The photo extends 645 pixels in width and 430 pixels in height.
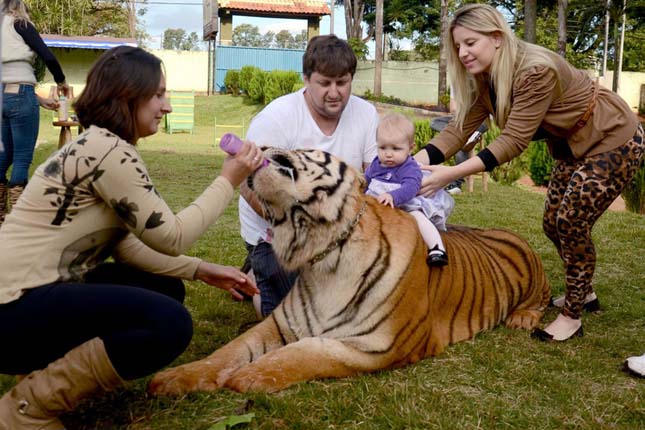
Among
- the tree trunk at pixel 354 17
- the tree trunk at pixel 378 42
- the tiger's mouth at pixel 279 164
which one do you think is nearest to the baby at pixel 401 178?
the tiger's mouth at pixel 279 164

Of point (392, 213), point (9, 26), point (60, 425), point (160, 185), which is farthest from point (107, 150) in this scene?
point (160, 185)

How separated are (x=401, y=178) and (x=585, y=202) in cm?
101

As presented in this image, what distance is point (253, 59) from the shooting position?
35.9 m

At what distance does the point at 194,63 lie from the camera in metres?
36.5

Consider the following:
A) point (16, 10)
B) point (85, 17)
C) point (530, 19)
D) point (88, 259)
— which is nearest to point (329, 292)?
point (88, 259)

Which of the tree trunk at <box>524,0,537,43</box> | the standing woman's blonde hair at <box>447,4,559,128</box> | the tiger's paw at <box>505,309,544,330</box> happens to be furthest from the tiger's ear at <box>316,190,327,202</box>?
the tree trunk at <box>524,0,537,43</box>

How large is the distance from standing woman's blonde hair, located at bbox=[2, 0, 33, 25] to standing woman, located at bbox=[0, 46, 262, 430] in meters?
3.81

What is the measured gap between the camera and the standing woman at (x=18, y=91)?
596 centimetres

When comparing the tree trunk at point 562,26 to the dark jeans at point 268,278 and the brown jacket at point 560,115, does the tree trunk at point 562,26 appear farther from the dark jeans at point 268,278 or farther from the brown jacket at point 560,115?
the dark jeans at point 268,278

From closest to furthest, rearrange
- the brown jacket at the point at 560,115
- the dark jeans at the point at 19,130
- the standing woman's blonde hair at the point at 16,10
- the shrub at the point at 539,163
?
the brown jacket at the point at 560,115, the standing woman's blonde hair at the point at 16,10, the dark jeans at the point at 19,130, the shrub at the point at 539,163

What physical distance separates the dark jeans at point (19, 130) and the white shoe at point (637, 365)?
4995 millimetres

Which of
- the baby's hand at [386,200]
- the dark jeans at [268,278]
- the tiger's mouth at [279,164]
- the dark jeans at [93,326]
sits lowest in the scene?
the dark jeans at [268,278]

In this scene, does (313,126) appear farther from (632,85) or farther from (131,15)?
(131,15)

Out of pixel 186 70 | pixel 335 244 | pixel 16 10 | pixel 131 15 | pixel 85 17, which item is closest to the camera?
pixel 335 244
